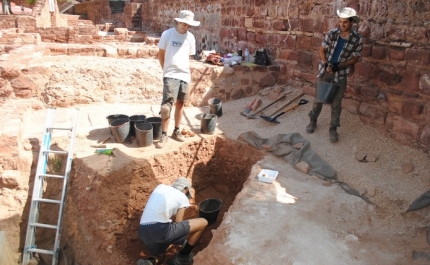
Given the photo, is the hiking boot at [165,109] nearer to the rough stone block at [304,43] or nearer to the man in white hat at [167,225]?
the man in white hat at [167,225]

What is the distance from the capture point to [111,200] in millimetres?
4648

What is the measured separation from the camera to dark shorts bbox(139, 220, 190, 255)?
402 cm

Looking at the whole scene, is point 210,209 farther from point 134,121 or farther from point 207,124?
point 134,121

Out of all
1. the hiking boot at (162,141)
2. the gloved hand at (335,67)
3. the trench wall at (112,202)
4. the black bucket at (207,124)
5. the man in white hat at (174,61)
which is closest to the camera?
the trench wall at (112,202)

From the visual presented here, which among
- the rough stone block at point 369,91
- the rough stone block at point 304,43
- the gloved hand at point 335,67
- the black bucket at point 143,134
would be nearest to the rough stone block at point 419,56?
the rough stone block at point 369,91

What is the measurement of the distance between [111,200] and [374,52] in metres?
4.24

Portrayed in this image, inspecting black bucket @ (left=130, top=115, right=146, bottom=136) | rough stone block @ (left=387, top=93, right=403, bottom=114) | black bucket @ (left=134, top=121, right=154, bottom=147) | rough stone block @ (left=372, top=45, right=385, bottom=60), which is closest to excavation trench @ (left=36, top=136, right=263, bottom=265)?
black bucket @ (left=134, top=121, right=154, bottom=147)

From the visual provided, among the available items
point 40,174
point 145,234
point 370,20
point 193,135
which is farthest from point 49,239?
point 370,20

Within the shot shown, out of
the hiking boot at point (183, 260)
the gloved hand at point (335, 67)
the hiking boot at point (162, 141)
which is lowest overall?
the hiking boot at point (183, 260)

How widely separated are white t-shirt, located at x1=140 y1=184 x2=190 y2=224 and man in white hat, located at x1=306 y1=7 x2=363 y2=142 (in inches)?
99.4

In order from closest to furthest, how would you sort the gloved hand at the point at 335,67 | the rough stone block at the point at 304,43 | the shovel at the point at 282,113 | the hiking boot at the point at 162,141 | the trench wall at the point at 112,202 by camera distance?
the trench wall at the point at 112,202, the gloved hand at the point at 335,67, the hiking boot at the point at 162,141, the shovel at the point at 282,113, the rough stone block at the point at 304,43

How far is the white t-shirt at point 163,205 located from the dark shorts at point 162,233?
7 centimetres

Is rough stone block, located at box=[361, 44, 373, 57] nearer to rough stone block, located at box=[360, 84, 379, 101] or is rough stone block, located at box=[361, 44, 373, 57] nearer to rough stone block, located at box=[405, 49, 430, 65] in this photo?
rough stone block, located at box=[360, 84, 379, 101]

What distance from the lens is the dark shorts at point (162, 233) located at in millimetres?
4023
